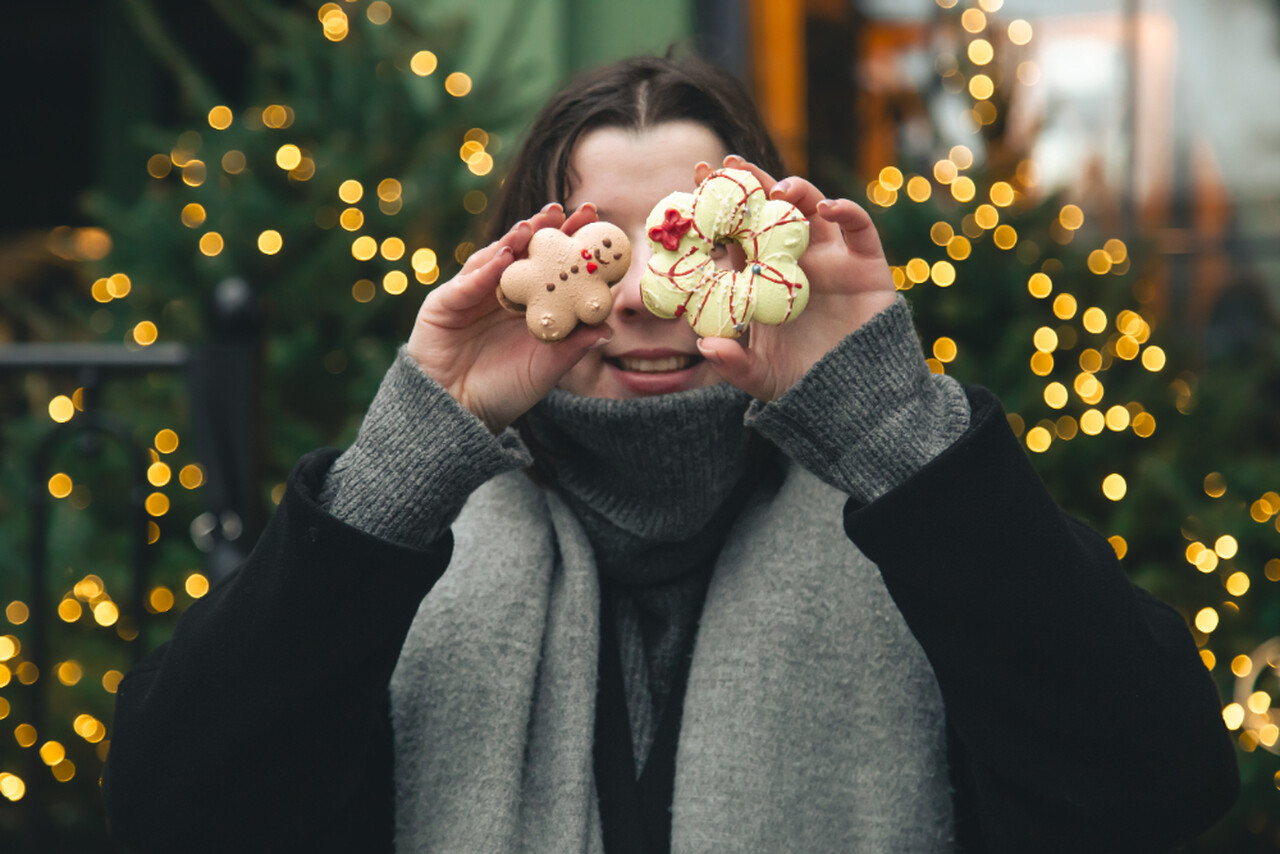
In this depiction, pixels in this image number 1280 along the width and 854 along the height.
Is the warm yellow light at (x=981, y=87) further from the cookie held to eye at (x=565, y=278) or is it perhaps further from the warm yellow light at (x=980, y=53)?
the cookie held to eye at (x=565, y=278)

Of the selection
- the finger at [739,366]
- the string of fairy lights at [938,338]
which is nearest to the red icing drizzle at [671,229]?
the finger at [739,366]

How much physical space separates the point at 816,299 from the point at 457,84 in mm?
1962

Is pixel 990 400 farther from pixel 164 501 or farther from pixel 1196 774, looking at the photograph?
pixel 164 501

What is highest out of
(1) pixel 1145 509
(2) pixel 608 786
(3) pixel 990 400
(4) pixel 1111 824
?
(3) pixel 990 400

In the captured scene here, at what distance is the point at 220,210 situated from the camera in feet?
7.81

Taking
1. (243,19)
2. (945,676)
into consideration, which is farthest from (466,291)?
(243,19)

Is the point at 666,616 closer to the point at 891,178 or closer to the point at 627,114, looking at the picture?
the point at 627,114

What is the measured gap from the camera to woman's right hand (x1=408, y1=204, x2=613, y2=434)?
107cm

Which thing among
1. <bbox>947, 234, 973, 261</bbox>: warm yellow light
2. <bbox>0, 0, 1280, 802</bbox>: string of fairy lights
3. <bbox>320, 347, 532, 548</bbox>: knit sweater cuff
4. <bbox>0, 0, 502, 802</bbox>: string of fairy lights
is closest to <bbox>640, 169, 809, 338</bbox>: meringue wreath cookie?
<bbox>320, 347, 532, 548</bbox>: knit sweater cuff

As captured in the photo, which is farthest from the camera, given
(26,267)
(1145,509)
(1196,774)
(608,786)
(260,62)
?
(26,267)

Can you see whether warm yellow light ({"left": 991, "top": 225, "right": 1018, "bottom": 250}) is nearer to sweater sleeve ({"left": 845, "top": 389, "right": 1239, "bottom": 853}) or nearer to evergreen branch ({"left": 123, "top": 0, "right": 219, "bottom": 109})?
sweater sleeve ({"left": 845, "top": 389, "right": 1239, "bottom": 853})

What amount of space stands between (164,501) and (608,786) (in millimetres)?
1607

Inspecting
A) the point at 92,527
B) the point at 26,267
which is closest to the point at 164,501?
the point at 92,527

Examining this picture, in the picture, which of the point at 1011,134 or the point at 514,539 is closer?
the point at 514,539
